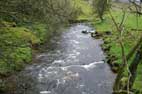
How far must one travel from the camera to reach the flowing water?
23.0 metres

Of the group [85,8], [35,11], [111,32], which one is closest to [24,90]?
[35,11]

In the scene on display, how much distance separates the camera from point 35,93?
22.0 metres

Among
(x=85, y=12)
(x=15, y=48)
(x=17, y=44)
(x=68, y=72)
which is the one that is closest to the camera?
(x=68, y=72)

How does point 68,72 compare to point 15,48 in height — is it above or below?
below

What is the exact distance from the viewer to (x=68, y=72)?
27.5 m

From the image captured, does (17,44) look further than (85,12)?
No

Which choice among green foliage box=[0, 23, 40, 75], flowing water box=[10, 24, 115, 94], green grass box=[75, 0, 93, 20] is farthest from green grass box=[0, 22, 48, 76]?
green grass box=[75, 0, 93, 20]

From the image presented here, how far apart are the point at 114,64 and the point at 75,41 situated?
1496 centimetres

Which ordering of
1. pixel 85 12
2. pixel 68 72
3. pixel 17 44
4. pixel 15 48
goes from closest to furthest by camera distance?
pixel 68 72, pixel 15 48, pixel 17 44, pixel 85 12

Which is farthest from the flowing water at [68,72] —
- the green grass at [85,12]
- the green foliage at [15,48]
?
the green grass at [85,12]

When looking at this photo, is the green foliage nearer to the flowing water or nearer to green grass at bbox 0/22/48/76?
green grass at bbox 0/22/48/76

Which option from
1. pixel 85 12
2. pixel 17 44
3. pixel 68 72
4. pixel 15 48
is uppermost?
pixel 17 44

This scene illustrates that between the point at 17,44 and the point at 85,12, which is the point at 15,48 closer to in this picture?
the point at 17,44

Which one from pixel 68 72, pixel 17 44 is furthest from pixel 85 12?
pixel 68 72
